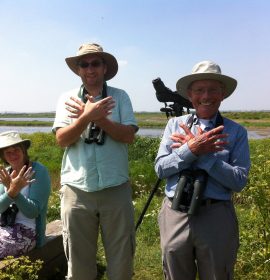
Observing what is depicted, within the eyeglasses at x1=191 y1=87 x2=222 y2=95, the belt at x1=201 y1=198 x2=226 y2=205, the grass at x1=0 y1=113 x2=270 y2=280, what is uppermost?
the eyeglasses at x1=191 y1=87 x2=222 y2=95

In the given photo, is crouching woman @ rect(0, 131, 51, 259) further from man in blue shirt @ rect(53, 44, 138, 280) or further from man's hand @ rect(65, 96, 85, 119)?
man's hand @ rect(65, 96, 85, 119)

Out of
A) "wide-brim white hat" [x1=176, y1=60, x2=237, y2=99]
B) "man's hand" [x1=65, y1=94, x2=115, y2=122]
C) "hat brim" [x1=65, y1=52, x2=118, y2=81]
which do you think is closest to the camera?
"wide-brim white hat" [x1=176, y1=60, x2=237, y2=99]

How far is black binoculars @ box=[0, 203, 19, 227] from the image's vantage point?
349cm

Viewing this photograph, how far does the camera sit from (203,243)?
2443mm

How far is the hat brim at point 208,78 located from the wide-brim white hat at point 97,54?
657 mm

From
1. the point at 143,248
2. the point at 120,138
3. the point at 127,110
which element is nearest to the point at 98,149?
the point at 120,138

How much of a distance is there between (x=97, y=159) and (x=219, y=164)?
0.93 meters

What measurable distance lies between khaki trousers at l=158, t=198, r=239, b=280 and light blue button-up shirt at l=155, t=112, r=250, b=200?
0.41ft

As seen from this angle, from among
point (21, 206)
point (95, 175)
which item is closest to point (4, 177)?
point (21, 206)

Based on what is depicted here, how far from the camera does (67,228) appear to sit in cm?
299

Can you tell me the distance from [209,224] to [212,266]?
26 centimetres

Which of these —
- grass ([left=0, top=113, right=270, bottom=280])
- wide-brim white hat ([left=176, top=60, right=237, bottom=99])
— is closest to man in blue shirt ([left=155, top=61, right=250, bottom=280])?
wide-brim white hat ([left=176, top=60, right=237, bottom=99])

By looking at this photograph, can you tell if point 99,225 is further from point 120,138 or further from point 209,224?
point 209,224

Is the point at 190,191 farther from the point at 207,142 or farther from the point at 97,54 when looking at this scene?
the point at 97,54
